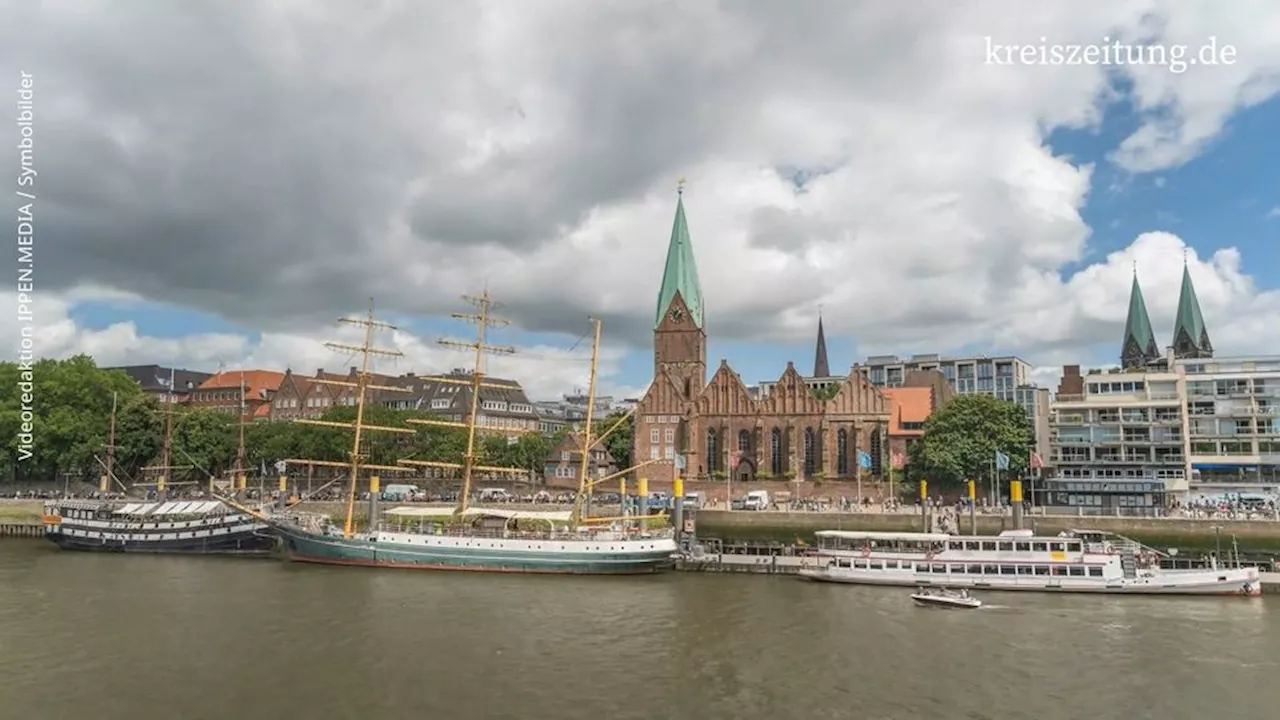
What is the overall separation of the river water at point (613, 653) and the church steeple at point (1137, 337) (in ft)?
365

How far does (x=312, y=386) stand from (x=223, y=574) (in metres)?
104

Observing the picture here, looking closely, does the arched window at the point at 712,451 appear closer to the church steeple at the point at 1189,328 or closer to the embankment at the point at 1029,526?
the embankment at the point at 1029,526

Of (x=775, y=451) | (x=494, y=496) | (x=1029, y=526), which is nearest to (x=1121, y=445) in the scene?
(x=1029, y=526)

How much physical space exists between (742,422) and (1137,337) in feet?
257

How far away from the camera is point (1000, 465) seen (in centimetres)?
7094

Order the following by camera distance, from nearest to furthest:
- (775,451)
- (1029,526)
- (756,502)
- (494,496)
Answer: (1029,526)
(756,502)
(494,496)
(775,451)

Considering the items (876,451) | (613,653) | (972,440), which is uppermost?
(972,440)

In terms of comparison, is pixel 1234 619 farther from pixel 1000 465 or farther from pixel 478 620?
pixel 478 620

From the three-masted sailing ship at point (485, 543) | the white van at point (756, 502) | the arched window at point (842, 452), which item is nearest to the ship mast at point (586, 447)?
the three-masted sailing ship at point (485, 543)

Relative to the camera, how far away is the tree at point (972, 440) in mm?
87875

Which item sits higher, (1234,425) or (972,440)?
(1234,425)

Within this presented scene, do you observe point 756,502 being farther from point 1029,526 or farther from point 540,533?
point 540,533

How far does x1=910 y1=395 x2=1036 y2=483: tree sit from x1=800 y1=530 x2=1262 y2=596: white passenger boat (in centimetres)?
3440

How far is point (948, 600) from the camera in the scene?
4478 centimetres
